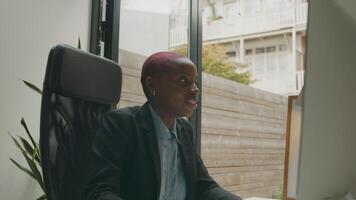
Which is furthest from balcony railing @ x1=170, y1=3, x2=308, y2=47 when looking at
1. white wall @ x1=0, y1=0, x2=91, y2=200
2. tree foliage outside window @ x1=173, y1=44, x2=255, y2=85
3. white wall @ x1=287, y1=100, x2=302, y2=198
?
white wall @ x1=287, y1=100, x2=302, y2=198

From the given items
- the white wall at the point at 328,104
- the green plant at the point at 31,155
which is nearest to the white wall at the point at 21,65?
the green plant at the point at 31,155

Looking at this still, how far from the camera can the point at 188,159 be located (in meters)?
1.14

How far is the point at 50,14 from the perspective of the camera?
7.43ft

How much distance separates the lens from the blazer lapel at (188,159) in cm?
112

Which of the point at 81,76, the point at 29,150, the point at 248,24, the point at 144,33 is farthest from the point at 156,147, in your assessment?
the point at 248,24

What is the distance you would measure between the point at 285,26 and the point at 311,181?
7.89 feet

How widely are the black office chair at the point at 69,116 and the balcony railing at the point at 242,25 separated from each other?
149 centimetres

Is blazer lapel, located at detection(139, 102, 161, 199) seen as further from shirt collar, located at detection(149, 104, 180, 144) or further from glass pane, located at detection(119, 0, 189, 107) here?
glass pane, located at detection(119, 0, 189, 107)

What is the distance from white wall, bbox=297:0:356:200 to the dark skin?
54cm

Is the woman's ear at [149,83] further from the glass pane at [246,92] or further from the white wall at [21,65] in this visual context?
the glass pane at [246,92]

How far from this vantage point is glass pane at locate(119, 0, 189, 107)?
2521mm

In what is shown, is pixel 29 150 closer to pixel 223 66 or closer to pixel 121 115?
pixel 121 115

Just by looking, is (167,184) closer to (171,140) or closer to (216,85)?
(171,140)

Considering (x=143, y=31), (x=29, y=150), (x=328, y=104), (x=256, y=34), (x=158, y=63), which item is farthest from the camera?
(x=256, y=34)
